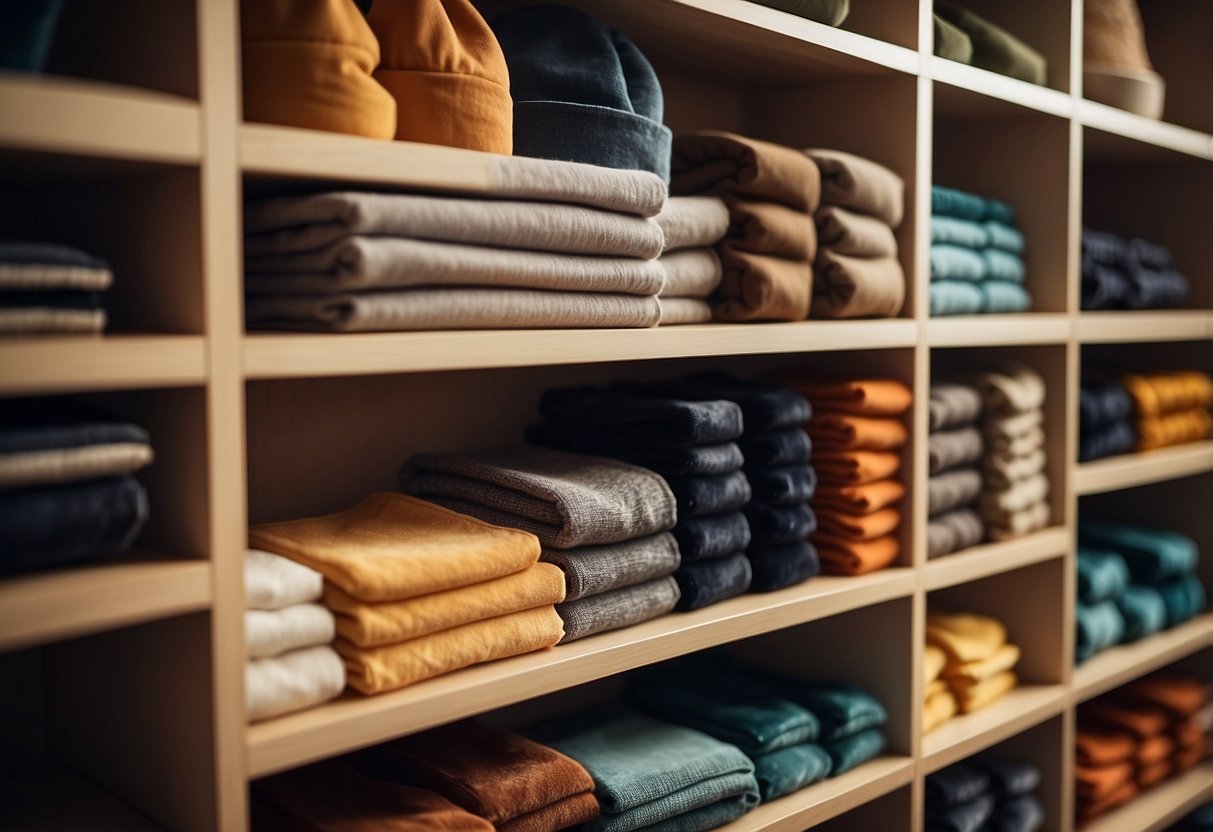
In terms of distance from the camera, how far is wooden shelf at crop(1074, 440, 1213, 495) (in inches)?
77.0

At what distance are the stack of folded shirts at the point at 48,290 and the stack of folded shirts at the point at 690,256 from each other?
2.11 ft

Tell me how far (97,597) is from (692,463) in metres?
0.71

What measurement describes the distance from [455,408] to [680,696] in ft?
1.67

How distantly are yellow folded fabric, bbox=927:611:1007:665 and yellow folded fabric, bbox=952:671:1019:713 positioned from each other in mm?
48

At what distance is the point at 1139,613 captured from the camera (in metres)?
2.14

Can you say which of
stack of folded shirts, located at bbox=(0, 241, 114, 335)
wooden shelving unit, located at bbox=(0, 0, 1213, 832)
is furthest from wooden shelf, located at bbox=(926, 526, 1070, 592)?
stack of folded shirts, located at bbox=(0, 241, 114, 335)

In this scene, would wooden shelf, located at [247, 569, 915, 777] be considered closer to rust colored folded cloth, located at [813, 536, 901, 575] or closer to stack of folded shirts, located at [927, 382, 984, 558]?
rust colored folded cloth, located at [813, 536, 901, 575]

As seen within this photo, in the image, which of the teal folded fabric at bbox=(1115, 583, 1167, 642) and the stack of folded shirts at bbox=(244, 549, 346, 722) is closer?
the stack of folded shirts at bbox=(244, 549, 346, 722)

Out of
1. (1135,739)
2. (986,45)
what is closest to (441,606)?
→ (986,45)

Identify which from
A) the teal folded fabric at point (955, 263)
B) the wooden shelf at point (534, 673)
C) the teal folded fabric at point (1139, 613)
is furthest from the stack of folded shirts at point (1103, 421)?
the wooden shelf at point (534, 673)

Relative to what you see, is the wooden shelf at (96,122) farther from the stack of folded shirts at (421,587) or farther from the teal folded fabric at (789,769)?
the teal folded fabric at (789,769)

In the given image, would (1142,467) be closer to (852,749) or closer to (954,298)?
(954,298)

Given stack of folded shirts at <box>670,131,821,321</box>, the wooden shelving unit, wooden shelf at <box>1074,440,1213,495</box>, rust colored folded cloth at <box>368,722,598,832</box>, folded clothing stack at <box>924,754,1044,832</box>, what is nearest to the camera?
the wooden shelving unit

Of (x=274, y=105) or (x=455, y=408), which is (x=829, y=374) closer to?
(x=455, y=408)
